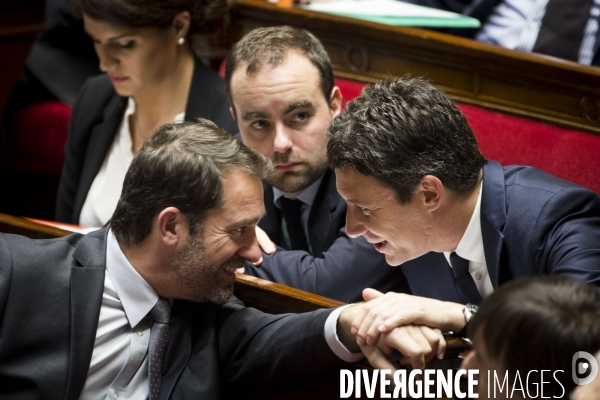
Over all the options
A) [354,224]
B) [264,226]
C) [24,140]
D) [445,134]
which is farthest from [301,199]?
[24,140]

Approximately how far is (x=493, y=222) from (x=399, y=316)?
0.43 m

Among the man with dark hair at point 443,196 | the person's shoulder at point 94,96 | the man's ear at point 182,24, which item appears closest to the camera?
the man with dark hair at point 443,196

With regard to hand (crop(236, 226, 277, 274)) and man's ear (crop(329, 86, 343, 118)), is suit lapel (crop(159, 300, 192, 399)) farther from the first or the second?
man's ear (crop(329, 86, 343, 118))

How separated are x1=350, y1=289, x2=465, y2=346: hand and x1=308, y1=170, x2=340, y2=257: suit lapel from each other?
684 millimetres

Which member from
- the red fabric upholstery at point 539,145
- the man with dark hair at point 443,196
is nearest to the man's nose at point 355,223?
the man with dark hair at point 443,196

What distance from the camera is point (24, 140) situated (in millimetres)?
3355

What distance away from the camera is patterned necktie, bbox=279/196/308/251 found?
217cm

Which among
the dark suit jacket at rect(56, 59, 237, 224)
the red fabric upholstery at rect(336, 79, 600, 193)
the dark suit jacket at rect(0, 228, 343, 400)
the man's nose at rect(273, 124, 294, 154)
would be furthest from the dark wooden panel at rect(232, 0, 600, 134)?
the dark suit jacket at rect(0, 228, 343, 400)

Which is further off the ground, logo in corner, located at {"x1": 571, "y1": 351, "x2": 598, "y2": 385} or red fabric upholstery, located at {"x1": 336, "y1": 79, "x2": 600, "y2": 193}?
logo in corner, located at {"x1": 571, "y1": 351, "x2": 598, "y2": 385}

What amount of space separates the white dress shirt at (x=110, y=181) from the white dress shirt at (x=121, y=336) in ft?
2.96

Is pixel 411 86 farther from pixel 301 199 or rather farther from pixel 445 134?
pixel 301 199

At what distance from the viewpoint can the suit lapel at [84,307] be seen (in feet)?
5.15

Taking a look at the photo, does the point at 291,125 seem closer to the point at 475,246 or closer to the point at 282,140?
the point at 282,140

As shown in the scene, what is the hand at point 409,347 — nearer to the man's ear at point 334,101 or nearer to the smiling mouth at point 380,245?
the smiling mouth at point 380,245
